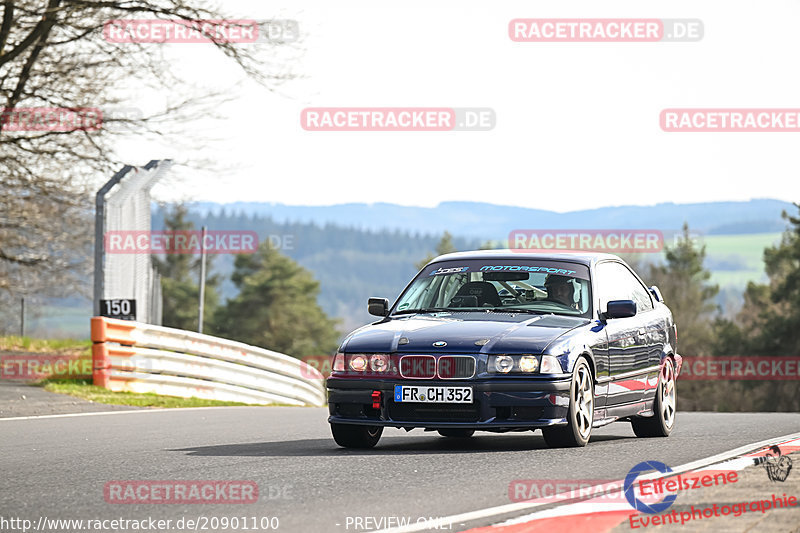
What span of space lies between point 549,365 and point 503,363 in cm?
34

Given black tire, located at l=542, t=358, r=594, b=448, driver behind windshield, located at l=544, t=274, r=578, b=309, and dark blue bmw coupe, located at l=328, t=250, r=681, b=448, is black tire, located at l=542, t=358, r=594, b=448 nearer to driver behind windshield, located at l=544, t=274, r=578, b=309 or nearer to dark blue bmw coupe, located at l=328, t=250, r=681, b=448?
dark blue bmw coupe, located at l=328, t=250, r=681, b=448

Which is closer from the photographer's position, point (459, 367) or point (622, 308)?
point (459, 367)

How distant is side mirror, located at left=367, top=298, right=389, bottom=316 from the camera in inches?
397

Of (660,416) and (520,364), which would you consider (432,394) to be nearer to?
(520,364)

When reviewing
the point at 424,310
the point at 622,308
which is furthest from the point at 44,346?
the point at 622,308

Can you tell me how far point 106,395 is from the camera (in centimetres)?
1627

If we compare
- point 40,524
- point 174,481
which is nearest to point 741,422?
point 174,481

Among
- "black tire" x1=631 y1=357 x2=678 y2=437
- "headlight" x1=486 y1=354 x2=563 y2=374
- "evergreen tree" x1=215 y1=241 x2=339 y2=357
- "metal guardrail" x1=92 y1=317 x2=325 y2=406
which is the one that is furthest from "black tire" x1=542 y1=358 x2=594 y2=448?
"evergreen tree" x1=215 y1=241 x2=339 y2=357

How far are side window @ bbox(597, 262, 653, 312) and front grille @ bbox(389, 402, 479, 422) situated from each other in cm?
193

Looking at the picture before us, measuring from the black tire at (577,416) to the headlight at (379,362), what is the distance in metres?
1.29

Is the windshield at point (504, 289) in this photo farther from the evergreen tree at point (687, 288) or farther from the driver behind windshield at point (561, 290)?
the evergreen tree at point (687, 288)

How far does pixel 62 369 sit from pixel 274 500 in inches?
470

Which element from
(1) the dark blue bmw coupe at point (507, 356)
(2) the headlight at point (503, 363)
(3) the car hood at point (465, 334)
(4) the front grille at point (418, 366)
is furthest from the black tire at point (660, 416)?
(4) the front grille at point (418, 366)

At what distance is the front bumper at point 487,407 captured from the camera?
8.62 metres
